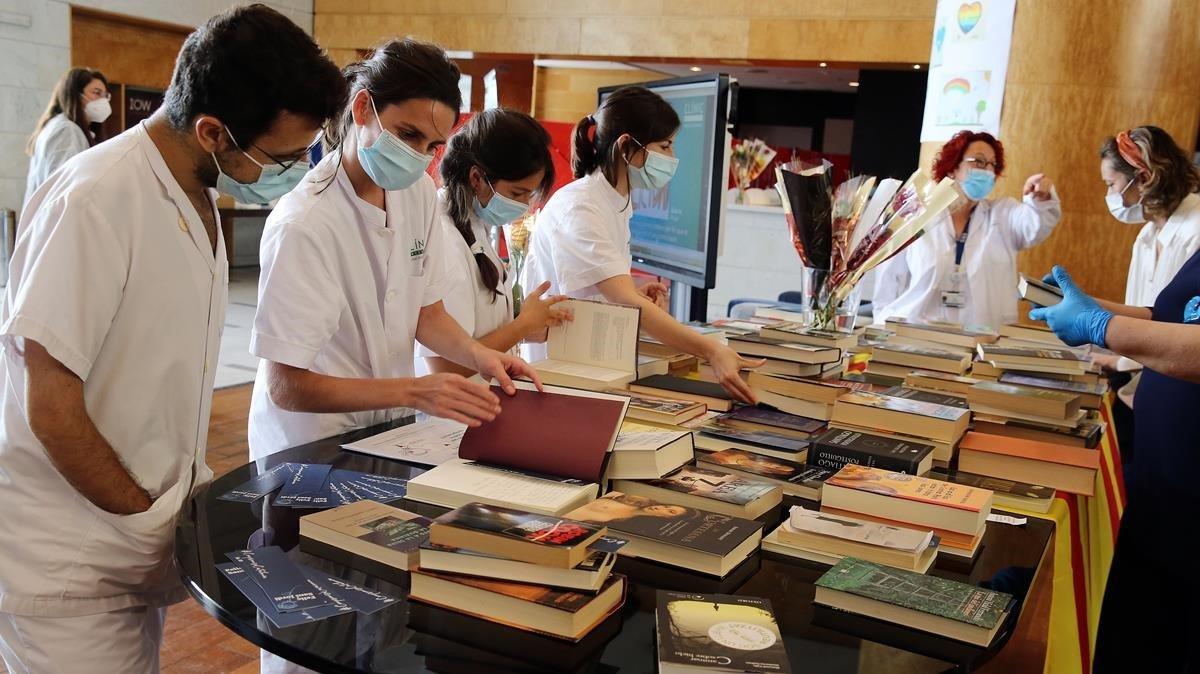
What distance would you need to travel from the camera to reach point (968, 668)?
1060mm

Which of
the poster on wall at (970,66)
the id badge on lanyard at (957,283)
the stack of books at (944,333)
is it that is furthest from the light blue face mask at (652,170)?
the poster on wall at (970,66)

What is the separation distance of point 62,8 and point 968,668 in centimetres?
982

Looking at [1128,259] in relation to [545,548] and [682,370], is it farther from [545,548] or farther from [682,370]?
[545,548]

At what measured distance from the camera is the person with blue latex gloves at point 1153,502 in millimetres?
2188

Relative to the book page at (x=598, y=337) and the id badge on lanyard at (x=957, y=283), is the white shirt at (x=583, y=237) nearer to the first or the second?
the book page at (x=598, y=337)

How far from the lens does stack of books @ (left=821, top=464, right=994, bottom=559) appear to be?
54.3 inches

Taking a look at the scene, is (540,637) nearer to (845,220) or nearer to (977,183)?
(845,220)

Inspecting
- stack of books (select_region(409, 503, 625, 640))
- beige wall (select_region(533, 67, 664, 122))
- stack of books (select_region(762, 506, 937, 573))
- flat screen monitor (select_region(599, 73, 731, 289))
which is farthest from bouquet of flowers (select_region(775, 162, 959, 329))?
beige wall (select_region(533, 67, 664, 122))

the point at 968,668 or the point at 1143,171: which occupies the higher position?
the point at 1143,171

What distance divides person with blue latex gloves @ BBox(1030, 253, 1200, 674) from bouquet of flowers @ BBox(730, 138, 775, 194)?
187 inches

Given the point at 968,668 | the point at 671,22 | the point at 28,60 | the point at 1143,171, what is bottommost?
the point at 968,668

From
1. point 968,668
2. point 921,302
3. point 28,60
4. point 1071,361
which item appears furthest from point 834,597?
point 28,60

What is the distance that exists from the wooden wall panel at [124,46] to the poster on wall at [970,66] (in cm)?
755

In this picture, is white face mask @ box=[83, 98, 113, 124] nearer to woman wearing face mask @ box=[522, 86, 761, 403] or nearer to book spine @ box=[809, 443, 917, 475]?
woman wearing face mask @ box=[522, 86, 761, 403]
